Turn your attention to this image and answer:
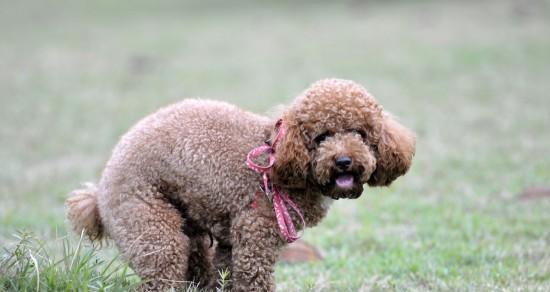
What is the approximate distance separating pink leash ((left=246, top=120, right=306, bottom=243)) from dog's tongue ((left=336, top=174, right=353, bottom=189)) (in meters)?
0.41

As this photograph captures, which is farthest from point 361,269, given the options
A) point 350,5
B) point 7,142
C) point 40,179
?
point 350,5

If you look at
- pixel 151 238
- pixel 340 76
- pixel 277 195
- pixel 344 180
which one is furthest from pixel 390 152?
pixel 340 76

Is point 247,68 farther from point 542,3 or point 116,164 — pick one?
point 116,164

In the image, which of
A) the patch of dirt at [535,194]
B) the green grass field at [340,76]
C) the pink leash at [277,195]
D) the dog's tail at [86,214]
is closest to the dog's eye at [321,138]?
the pink leash at [277,195]

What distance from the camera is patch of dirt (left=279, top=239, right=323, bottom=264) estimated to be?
21.9 ft

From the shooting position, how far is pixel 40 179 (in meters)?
10.2

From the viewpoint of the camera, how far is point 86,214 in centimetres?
508

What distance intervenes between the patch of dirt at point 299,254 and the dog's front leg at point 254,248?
1.89 m

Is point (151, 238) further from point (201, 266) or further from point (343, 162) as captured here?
point (343, 162)

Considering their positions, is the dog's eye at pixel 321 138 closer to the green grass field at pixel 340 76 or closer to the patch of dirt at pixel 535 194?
the green grass field at pixel 340 76

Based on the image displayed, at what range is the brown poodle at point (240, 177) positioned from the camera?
454cm

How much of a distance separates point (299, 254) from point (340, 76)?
32.5 feet

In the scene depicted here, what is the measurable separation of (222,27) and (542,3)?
363 inches

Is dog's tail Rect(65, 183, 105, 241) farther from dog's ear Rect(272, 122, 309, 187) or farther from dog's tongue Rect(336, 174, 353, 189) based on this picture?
dog's tongue Rect(336, 174, 353, 189)
